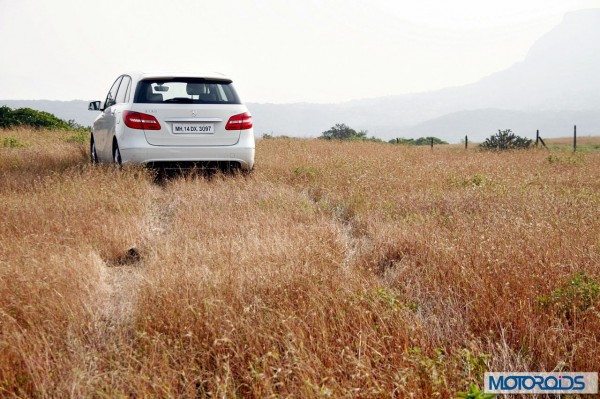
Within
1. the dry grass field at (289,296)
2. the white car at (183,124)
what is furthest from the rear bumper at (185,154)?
the dry grass field at (289,296)

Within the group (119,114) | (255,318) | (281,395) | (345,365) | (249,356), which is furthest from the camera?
(119,114)

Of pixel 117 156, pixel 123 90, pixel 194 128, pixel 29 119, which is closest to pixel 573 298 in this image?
pixel 194 128

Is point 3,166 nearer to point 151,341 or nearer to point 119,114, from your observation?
point 119,114

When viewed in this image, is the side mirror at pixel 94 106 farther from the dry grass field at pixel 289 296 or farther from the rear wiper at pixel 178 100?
the dry grass field at pixel 289 296

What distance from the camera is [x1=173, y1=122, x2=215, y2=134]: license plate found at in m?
9.41

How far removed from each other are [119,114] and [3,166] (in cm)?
344

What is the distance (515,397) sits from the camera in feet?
9.29

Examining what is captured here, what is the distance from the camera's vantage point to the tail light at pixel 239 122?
968 cm

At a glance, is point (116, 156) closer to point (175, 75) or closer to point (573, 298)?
point (175, 75)

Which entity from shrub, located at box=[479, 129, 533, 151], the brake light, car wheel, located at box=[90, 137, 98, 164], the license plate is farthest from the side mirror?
shrub, located at box=[479, 129, 533, 151]

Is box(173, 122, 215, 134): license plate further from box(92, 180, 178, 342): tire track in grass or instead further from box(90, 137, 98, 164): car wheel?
box(90, 137, 98, 164): car wheel

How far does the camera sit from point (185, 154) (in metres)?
9.50

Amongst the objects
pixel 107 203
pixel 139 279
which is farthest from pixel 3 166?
pixel 139 279

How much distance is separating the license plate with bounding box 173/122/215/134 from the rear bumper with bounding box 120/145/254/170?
0.28 m
